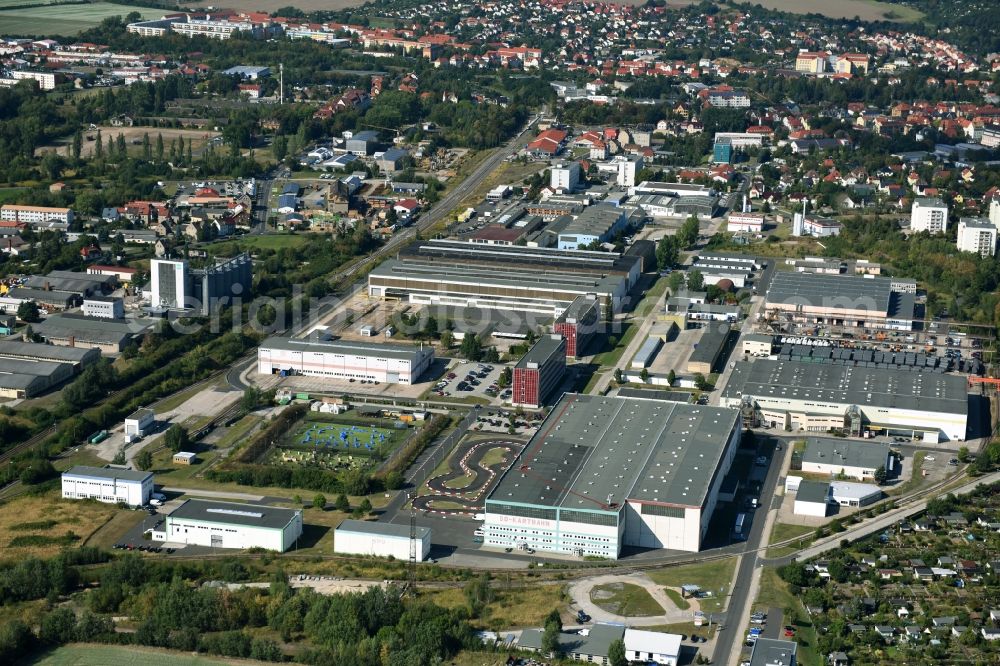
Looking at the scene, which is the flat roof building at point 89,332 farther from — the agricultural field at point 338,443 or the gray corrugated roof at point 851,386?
the gray corrugated roof at point 851,386

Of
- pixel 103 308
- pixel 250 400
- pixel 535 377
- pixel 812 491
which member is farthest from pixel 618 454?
pixel 103 308

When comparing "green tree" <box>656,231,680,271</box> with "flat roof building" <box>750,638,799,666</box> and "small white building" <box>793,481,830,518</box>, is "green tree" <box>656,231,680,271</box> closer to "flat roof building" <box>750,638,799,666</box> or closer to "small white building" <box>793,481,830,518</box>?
"small white building" <box>793,481,830,518</box>

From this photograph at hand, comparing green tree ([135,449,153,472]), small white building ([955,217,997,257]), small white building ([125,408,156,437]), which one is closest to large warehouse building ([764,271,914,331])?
small white building ([955,217,997,257])

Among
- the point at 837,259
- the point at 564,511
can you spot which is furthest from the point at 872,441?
the point at 837,259

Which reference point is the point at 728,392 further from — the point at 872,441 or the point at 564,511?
the point at 564,511

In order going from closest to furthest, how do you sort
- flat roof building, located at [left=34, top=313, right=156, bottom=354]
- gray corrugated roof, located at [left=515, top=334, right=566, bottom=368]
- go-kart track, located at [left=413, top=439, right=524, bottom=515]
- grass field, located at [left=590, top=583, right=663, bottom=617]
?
grass field, located at [left=590, top=583, right=663, bottom=617]
go-kart track, located at [left=413, top=439, right=524, bottom=515]
gray corrugated roof, located at [left=515, top=334, right=566, bottom=368]
flat roof building, located at [left=34, top=313, right=156, bottom=354]

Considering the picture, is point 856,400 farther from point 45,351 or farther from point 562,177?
point 562,177
